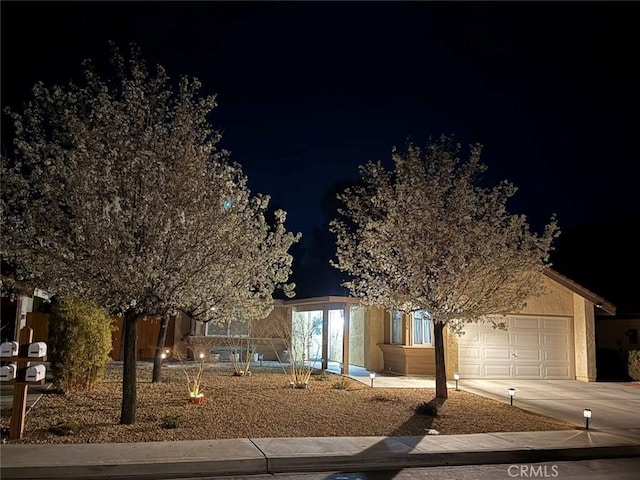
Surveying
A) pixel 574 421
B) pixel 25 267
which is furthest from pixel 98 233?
pixel 574 421

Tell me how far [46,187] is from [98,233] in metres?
1.08

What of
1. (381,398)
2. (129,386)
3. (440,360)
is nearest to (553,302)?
(440,360)

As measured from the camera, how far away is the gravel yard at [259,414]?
820cm

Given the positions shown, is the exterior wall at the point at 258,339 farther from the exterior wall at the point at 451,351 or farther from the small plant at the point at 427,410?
the small plant at the point at 427,410

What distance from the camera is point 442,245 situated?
1141 cm

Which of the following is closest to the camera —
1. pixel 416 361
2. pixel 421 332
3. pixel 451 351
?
pixel 451 351

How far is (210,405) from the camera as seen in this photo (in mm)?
10211

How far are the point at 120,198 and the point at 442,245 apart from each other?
250 inches

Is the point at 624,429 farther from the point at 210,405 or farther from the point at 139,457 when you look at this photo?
the point at 139,457

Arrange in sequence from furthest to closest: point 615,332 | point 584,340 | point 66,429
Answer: point 615,332
point 584,340
point 66,429

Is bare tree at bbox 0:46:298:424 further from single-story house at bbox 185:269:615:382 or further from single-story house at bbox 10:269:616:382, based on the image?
single-story house at bbox 185:269:615:382

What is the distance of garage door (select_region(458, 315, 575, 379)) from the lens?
1633cm

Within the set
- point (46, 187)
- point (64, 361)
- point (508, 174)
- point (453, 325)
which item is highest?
point (508, 174)

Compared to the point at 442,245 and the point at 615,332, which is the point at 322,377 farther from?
the point at 615,332
